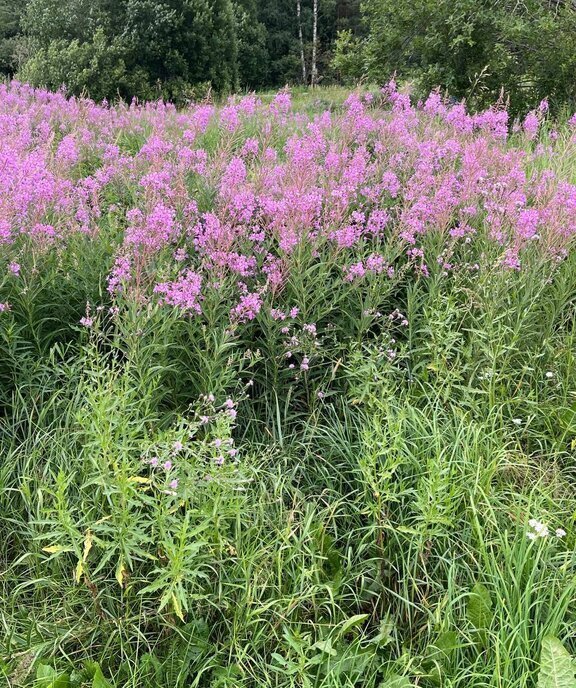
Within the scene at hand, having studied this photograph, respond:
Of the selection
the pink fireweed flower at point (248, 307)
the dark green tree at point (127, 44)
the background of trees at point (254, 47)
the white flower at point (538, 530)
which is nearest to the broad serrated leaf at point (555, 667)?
the white flower at point (538, 530)

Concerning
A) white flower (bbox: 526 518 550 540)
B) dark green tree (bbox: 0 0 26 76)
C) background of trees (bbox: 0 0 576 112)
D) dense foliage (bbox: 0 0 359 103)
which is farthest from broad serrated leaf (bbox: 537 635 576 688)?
dark green tree (bbox: 0 0 26 76)

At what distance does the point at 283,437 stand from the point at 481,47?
27.1ft

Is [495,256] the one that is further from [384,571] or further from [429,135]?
[429,135]

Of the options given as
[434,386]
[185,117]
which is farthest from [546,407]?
[185,117]

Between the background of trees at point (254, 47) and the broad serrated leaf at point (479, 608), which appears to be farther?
the background of trees at point (254, 47)

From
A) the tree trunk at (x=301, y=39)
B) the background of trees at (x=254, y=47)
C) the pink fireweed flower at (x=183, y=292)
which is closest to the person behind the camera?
the pink fireweed flower at (x=183, y=292)

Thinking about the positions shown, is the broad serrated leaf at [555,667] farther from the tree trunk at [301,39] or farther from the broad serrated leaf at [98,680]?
the tree trunk at [301,39]

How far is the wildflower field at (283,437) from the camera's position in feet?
6.87

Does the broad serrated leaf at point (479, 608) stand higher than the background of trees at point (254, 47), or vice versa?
the background of trees at point (254, 47)

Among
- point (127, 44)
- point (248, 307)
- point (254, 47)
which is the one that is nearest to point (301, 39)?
point (254, 47)

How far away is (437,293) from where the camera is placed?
10.8ft

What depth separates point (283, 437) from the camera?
299 cm

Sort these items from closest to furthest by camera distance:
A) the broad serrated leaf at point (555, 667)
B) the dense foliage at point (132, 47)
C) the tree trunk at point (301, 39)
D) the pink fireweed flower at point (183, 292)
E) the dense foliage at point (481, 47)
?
the broad serrated leaf at point (555, 667), the pink fireweed flower at point (183, 292), the dense foliage at point (481, 47), the dense foliage at point (132, 47), the tree trunk at point (301, 39)

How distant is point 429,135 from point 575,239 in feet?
6.99
